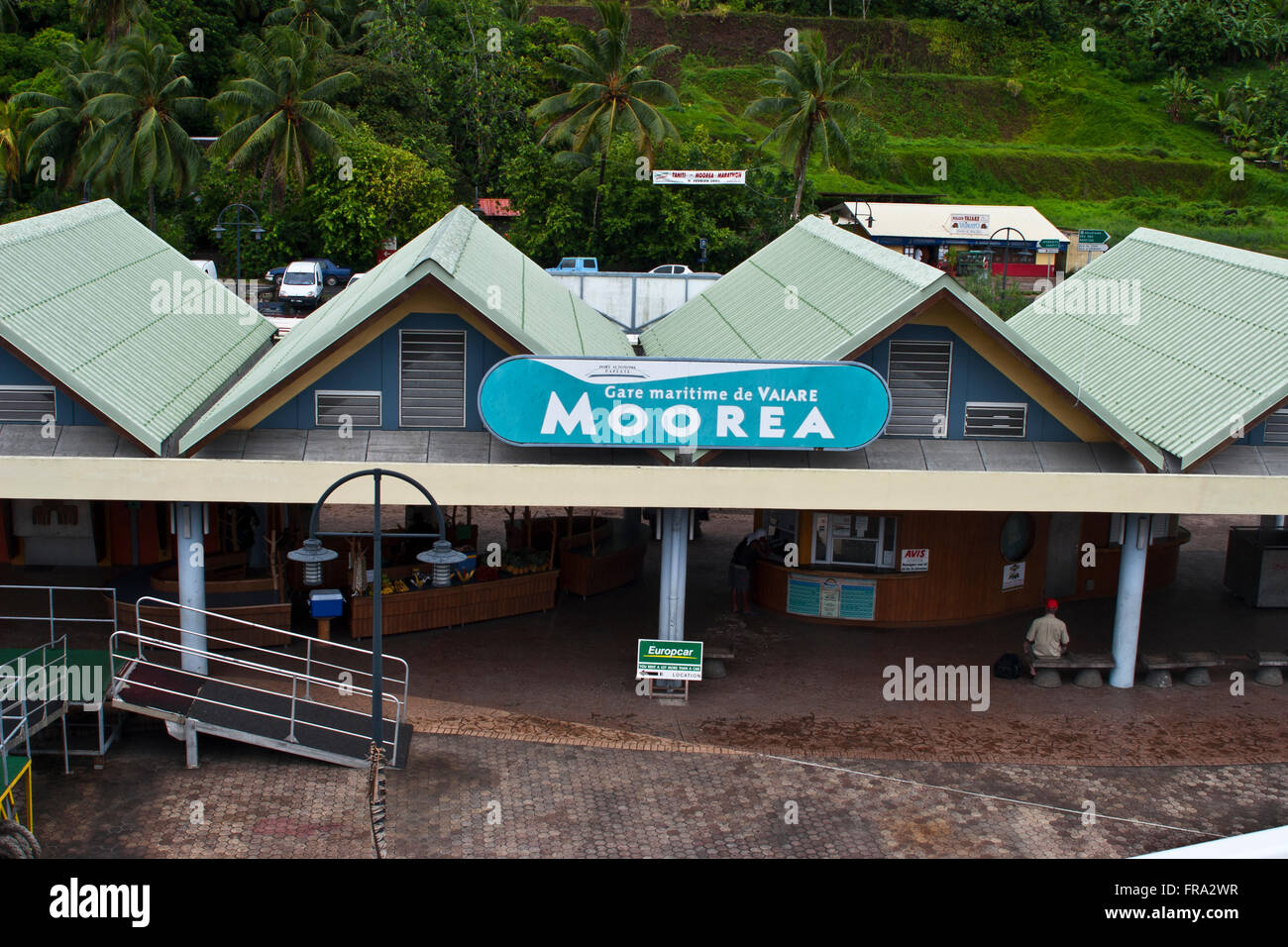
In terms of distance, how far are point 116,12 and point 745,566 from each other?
5575cm

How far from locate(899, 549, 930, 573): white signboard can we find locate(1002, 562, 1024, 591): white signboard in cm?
190

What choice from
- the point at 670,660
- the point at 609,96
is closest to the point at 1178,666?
the point at 670,660

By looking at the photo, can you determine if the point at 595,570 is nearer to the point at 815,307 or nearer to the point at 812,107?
the point at 815,307

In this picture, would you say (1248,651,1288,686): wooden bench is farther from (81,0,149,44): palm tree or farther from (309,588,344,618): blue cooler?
(81,0,149,44): palm tree

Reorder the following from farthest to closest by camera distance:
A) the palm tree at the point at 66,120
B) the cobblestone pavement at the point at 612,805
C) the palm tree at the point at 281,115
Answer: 1. the palm tree at the point at 66,120
2. the palm tree at the point at 281,115
3. the cobblestone pavement at the point at 612,805

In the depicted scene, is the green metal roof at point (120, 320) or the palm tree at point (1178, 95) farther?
the palm tree at point (1178, 95)

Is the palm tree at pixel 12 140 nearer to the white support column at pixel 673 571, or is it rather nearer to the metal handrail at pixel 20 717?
the metal handrail at pixel 20 717

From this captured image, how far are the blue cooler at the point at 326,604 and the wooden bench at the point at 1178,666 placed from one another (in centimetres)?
1477

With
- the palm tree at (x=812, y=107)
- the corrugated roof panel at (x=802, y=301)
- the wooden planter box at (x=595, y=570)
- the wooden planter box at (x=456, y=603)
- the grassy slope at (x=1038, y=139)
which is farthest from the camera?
the grassy slope at (x=1038, y=139)

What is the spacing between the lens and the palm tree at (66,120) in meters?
58.4

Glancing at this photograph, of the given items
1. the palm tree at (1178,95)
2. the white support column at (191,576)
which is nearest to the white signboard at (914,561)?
the white support column at (191,576)

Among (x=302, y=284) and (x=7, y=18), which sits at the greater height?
(x=7, y=18)

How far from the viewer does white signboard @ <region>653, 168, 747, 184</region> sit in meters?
55.8

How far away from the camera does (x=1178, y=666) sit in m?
23.7
